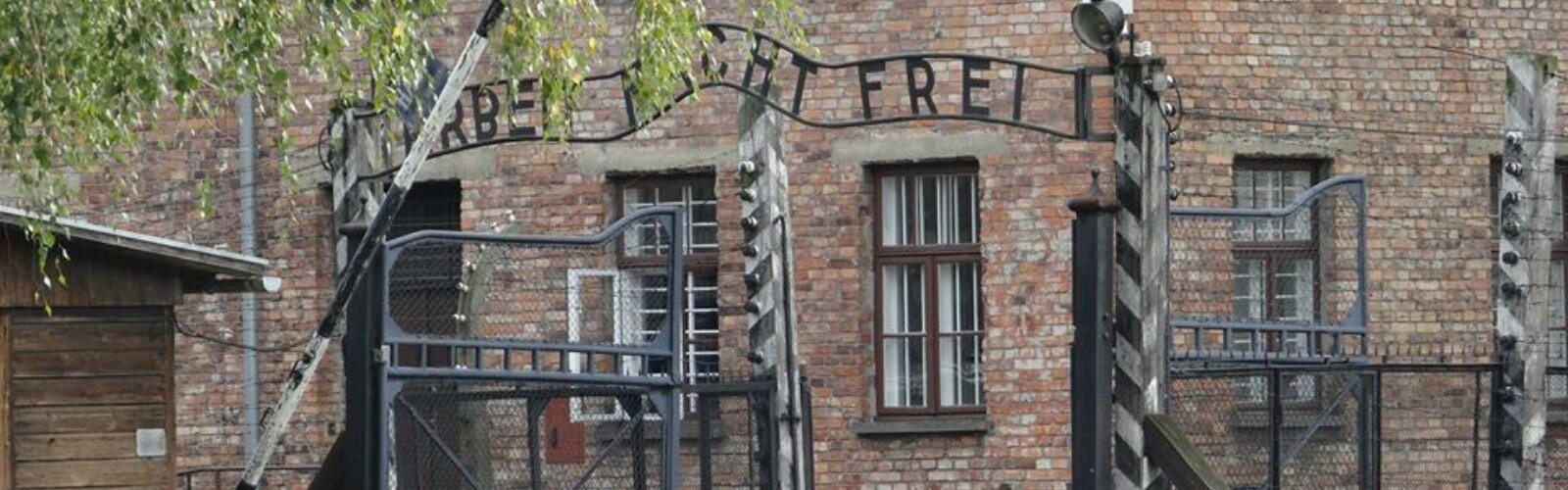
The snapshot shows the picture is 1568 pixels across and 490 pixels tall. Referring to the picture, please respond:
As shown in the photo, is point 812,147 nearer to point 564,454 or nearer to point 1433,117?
point 1433,117

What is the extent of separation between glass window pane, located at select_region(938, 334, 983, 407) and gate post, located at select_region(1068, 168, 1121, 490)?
8.68 metres

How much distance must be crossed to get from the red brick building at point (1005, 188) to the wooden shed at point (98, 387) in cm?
514

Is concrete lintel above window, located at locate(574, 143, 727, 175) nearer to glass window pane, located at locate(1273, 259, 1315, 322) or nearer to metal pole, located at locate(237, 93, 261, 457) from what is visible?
metal pole, located at locate(237, 93, 261, 457)

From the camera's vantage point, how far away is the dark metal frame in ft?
54.0

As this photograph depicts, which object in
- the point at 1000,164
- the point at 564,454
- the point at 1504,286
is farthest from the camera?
the point at 1000,164

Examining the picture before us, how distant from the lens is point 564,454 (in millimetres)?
20188

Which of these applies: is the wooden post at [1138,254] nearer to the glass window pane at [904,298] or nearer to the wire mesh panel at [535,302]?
the wire mesh panel at [535,302]

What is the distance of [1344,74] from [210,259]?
8983 millimetres

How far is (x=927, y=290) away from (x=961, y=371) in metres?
0.64

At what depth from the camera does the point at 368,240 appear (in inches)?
666

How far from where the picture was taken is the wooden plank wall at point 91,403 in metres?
21.2

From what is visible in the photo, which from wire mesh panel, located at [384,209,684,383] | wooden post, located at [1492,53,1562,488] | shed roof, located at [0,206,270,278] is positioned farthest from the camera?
wooden post, located at [1492,53,1562,488]

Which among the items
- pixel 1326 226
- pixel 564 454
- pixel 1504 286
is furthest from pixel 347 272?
pixel 1326 226

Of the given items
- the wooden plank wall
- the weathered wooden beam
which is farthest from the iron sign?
the weathered wooden beam
